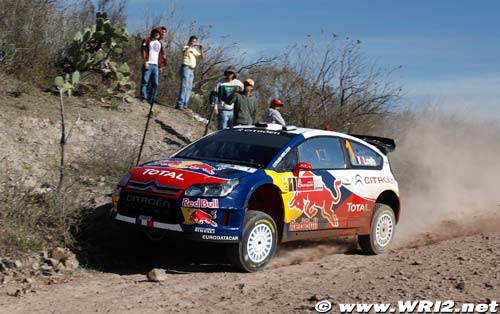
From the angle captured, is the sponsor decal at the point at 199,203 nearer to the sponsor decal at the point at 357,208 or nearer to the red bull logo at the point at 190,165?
the red bull logo at the point at 190,165

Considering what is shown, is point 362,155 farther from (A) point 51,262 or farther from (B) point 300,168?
(A) point 51,262

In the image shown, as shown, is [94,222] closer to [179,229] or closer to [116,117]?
[179,229]

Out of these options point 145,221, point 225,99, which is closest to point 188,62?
point 225,99

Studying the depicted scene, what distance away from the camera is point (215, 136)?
988 centimetres

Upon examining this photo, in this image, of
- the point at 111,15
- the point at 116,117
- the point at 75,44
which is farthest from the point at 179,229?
the point at 111,15

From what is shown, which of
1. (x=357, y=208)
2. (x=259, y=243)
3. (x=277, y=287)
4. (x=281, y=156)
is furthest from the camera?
(x=357, y=208)

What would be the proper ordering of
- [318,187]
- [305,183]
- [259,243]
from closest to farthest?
[259,243] → [305,183] → [318,187]

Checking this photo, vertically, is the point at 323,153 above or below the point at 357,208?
above

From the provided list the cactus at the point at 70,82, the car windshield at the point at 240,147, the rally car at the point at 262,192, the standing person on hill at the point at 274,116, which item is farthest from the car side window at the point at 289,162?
the cactus at the point at 70,82

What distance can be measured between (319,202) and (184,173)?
187cm

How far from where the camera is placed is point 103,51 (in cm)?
1617

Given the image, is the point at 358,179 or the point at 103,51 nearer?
the point at 358,179

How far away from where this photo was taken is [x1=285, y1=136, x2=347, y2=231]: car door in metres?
9.07

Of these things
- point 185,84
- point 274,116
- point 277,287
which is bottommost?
point 277,287
